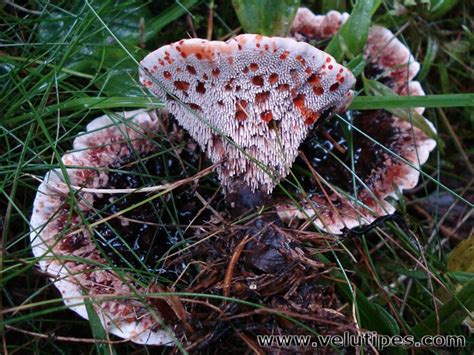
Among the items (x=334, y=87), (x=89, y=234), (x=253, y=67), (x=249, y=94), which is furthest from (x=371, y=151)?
(x=89, y=234)

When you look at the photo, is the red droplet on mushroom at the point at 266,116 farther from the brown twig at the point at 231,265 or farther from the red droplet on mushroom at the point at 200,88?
the brown twig at the point at 231,265

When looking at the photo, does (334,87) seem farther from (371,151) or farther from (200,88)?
(371,151)

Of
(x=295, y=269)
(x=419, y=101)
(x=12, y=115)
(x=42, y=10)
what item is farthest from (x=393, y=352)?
(x=42, y=10)

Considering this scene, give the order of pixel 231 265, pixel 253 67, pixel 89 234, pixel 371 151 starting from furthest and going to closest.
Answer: pixel 371 151
pixel 89 234
pixel 231 265
pixel 253 67

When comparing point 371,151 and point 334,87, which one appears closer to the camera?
point 334,87

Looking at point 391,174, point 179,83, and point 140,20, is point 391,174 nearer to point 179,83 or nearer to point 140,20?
point 179,83

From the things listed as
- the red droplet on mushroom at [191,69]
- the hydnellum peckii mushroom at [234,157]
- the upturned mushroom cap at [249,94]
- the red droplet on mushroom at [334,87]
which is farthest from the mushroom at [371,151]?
the red droplet on mushroom at [191,69]

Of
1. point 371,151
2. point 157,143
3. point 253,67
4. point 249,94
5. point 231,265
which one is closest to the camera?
point 253,67
